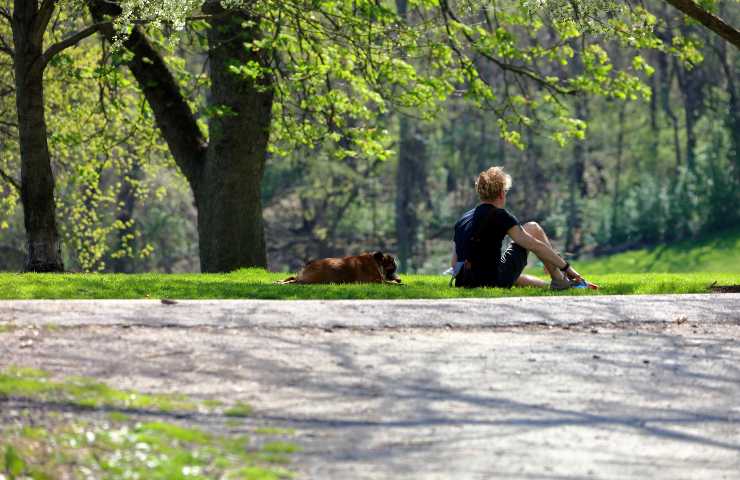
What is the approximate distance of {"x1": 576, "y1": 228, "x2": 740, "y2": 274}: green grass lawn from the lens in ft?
124

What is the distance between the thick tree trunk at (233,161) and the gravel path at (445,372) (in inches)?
340

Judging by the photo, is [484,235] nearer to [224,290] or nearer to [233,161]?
[224,290]

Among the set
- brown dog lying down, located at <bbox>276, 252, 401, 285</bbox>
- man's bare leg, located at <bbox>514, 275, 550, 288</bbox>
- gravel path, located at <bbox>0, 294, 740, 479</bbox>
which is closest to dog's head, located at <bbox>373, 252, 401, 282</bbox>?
brown dog lying down, located at <bbox>276, 252, 401, 285</bbox>

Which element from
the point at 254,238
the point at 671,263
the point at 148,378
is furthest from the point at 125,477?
the point at 671,263

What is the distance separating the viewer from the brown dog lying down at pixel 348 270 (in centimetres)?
1363

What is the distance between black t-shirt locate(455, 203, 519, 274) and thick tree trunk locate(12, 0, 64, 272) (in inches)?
258

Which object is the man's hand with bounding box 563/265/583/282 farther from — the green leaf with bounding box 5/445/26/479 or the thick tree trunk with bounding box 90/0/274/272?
the green leaf with bounding box 5/445/26/479

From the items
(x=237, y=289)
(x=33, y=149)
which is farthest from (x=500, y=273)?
(x=33, y=149)

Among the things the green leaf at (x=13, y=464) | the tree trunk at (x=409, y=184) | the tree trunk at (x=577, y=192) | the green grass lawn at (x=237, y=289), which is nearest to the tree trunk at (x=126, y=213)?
the tree trunk at (x=409, y=184)

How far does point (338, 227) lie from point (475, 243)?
42.6m

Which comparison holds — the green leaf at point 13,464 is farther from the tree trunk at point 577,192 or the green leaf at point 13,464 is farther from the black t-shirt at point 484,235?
the tree trunk at point 577,192

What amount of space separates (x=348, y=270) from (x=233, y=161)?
5.49 meters

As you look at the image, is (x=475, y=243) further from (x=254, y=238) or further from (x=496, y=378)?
(x=254, y=238)

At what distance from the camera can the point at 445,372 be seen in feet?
25.9
